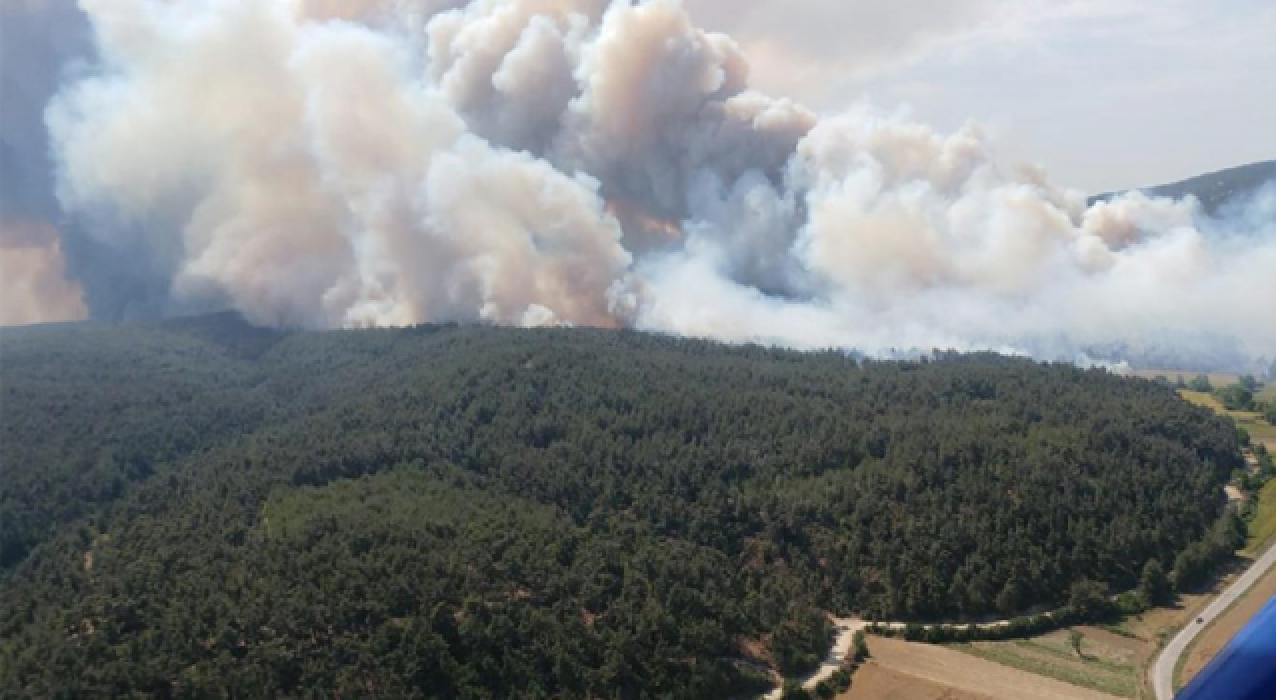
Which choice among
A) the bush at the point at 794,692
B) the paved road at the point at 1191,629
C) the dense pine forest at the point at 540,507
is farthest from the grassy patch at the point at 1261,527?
the bush at the point at 794,692

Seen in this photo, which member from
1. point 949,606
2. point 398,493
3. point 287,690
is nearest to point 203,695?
point 287,690

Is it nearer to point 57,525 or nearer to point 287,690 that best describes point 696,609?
point 287,690

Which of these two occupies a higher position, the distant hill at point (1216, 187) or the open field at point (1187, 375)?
the distant hill at point (1216, 187)

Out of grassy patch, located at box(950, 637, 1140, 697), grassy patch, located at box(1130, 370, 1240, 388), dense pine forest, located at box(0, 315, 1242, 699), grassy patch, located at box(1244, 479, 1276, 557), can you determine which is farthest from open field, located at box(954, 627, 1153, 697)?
grassy patch, located at box(1130, 370, 1240, 388)

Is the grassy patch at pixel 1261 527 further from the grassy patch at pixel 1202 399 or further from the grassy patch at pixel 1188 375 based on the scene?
the grassy patch at pixel 1188 375

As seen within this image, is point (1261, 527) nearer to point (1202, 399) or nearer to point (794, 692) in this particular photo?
point (1202, 399)

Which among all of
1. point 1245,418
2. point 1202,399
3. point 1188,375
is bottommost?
point 1245,418

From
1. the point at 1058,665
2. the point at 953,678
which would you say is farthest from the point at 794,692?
the point at 1058,665
